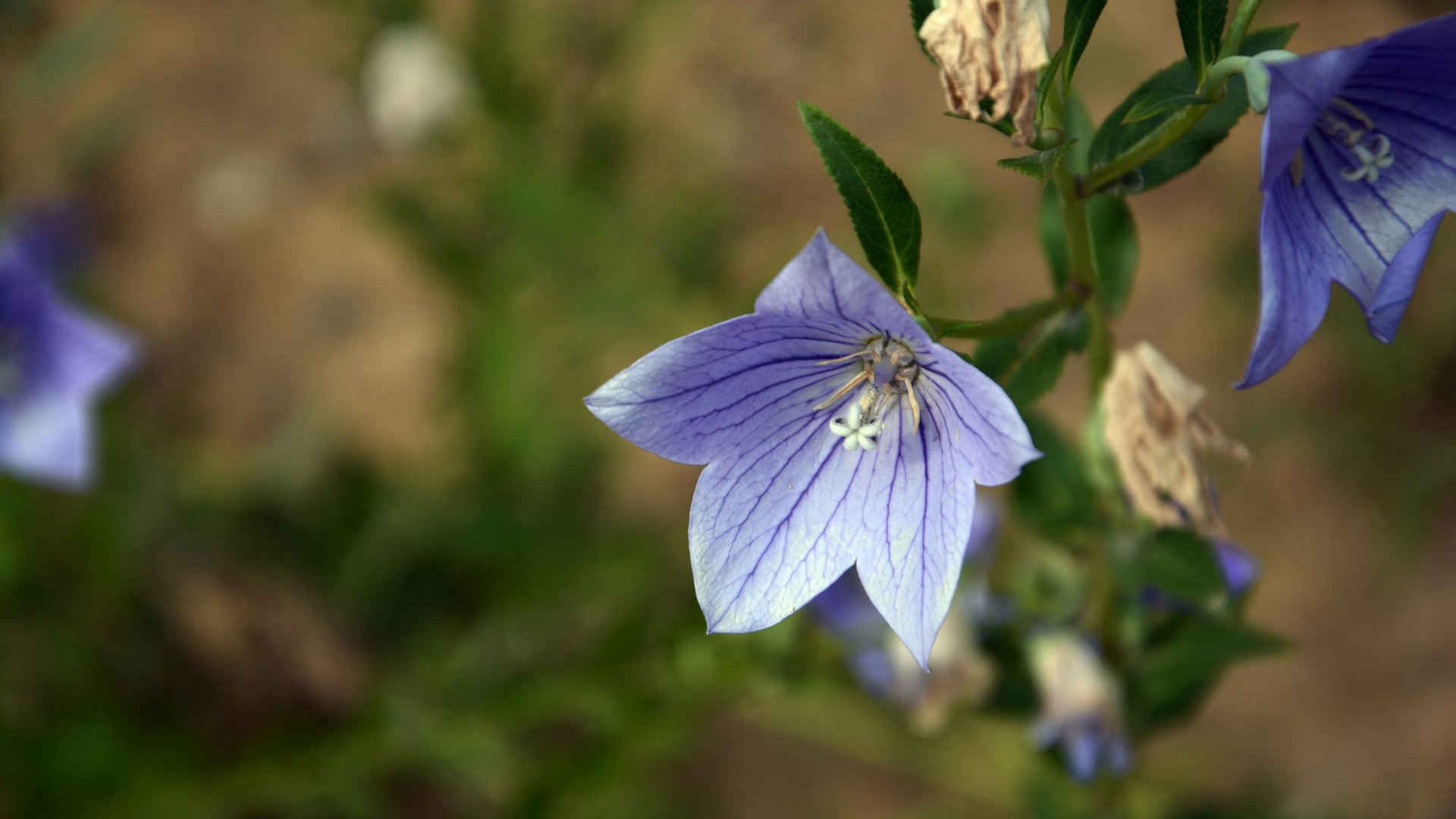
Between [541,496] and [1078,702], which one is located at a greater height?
[541,496]

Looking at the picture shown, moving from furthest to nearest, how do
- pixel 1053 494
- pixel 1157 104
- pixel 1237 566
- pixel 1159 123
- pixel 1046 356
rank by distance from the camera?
pixel 1237 566, pixel 1053 494, pixel 1046 356, pixel 1159 123, pixel 1157 104

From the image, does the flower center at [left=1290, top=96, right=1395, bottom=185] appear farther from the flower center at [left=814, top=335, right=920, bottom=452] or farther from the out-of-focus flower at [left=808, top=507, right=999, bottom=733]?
the out-of-focus flower at [left=808, top=507, right=999, bottom=733]

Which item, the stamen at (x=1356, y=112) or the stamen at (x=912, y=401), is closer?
the stamen at (x=1356, y=112)

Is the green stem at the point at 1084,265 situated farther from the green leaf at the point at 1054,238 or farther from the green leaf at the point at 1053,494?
the green leaf at the point at 1053,494

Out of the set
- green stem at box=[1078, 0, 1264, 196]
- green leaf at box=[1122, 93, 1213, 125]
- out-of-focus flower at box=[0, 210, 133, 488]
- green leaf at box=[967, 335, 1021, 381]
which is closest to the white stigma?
green leaf at box=[967, 335, 1021, 381]

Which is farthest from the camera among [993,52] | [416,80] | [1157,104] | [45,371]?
[416,80]

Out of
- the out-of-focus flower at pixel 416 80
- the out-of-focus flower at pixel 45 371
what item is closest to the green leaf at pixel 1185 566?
the out-of-focus flower at pixel 45 371

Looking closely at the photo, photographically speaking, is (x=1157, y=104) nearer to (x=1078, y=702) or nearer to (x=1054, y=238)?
(x=1054, y=238)

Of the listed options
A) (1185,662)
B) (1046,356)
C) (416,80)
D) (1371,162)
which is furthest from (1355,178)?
(416,80)
